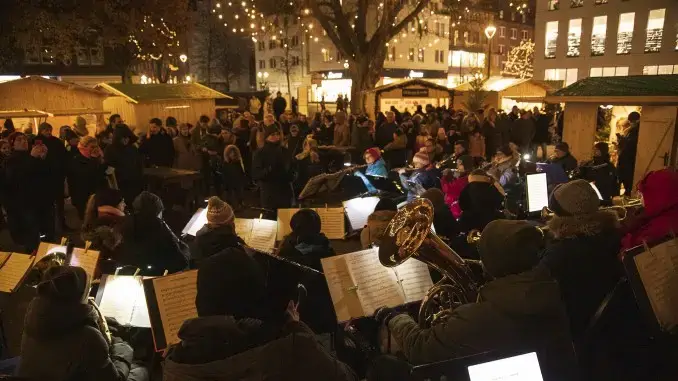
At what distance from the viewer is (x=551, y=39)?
134ft

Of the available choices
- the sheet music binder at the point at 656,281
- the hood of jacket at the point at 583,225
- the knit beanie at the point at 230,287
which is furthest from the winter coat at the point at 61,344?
the sheet music binder at the point at 656,281

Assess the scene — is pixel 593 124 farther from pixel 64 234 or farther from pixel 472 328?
pixel 64 234

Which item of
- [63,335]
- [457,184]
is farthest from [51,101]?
[63,335]

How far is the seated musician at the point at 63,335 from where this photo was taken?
304cm

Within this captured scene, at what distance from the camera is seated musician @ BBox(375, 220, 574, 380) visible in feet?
8.63

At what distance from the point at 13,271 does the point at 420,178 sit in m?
5.40

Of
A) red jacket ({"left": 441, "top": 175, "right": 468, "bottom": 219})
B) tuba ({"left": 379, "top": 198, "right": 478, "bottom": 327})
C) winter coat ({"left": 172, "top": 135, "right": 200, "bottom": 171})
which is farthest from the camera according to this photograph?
winter coat ({"left": 172, "top": 135, "right": 200, "bottom": 171})

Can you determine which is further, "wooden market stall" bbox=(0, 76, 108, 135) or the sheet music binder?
"wooden market stall" bbox=(0, 76, 108, 135)

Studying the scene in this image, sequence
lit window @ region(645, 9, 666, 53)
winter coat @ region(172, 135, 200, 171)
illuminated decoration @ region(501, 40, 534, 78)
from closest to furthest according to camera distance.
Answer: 1. winter coat @ region(172, 135, 200, 171)
2. lit window @ region(645, 9, 666, 53)
3. illuminated decoration @ region(501, 40, 534, 78)

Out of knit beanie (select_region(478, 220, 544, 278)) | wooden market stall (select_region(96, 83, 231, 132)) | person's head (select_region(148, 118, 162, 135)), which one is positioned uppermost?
wooden market stall (select_region(96, 83, 231, 132))

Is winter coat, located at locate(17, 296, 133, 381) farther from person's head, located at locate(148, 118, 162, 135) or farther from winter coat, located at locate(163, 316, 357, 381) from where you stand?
person's head, located at locate(148, 118, 162, 135)

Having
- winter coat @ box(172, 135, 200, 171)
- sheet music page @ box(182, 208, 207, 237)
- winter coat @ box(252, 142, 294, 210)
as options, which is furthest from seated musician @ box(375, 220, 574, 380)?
winter coat @ box(172, 135, 200, 171)

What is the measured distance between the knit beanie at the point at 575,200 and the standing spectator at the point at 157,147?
362 inches

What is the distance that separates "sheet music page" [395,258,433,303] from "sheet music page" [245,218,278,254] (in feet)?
7.16
